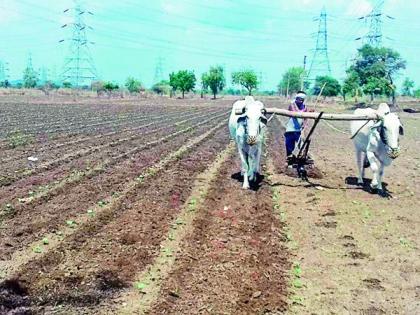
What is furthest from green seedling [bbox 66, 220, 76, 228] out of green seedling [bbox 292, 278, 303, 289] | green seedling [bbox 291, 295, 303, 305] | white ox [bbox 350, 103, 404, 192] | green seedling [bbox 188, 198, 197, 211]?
white ox [bbox 350, 103, 404, 192]

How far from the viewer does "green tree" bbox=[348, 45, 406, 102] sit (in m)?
61.3

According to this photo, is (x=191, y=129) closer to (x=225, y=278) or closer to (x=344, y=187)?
(x=344, y=187)

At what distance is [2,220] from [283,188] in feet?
21.3

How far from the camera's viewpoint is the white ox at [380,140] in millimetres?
11617

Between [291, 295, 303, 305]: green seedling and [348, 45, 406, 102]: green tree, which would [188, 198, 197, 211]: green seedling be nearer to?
[291, 295, 303, 305]: green seedling

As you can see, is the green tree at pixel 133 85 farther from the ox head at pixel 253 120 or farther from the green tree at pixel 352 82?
the ox head at pixel 253 120

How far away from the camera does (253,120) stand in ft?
39.5

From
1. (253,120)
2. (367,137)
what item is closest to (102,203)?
(253,120)

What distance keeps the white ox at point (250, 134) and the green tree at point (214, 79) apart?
9564 centimetres

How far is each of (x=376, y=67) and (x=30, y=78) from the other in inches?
3180

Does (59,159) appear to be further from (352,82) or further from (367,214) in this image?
(352,82)

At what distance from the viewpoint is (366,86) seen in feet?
204

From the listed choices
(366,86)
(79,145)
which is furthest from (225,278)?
(366,86)

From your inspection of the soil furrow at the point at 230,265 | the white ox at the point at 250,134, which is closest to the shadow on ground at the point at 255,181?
the white ox at the point at 250,134
